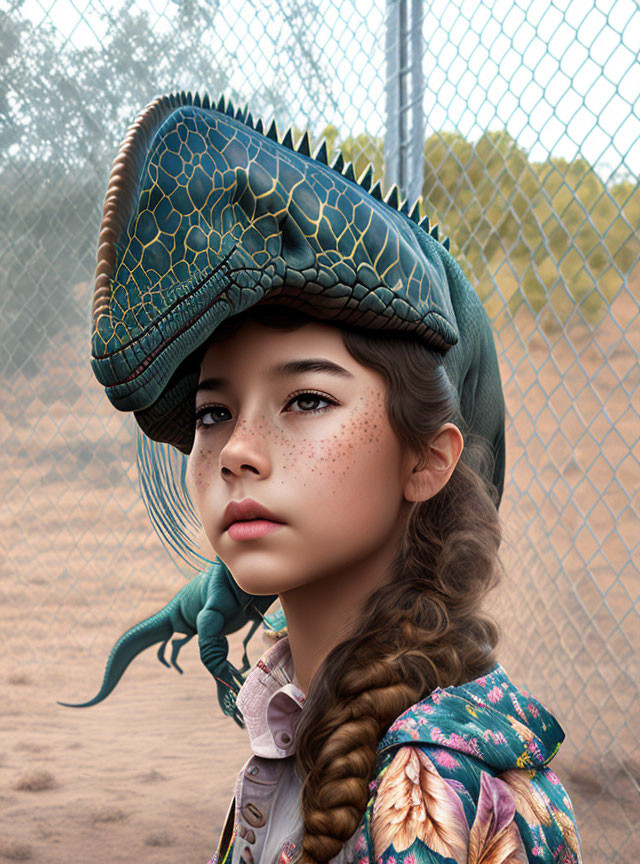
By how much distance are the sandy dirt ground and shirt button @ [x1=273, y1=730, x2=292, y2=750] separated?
295 mm

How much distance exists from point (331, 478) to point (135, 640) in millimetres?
868

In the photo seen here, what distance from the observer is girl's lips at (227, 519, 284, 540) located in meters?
0.77

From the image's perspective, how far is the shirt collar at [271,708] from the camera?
85 centimetres

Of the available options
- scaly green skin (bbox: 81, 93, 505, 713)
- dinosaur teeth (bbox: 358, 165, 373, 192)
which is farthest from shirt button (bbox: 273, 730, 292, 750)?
dinosaur teeth (bbox: 358, 165, 373, 192)

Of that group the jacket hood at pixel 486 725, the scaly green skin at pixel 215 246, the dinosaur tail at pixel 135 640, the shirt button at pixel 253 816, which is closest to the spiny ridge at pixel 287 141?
the scaly green skin at pixel 215 246

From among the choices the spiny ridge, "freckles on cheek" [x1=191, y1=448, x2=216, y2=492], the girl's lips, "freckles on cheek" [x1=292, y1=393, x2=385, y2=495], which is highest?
the spiny ridge

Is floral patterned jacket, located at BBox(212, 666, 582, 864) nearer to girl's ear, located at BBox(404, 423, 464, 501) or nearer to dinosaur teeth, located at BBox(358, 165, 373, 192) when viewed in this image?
girl's ear, located at BBox(404, 423, 464, 501)

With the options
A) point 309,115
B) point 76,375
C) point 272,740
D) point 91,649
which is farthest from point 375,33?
point 91,649

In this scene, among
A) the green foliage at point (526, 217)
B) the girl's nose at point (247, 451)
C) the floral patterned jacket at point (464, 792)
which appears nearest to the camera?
the floral patterned jacket at point (464, 792)

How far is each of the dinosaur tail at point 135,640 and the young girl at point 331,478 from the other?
59cm

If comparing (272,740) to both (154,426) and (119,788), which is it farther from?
(119,788)

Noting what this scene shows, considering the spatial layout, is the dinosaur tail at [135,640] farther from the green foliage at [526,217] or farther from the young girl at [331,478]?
the green foliage at [526,217]

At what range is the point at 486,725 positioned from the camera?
2.35 feet

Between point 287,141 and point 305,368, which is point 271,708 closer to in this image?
point 305,368
